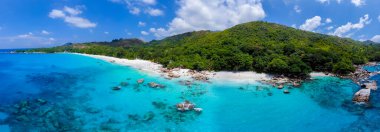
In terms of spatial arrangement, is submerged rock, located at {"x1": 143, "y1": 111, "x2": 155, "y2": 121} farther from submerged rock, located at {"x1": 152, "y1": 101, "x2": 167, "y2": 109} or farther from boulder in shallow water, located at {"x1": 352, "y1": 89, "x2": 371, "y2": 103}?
boulder in shallow water, located at {"x1": 352, "y1": 89, "x2": 371, "y2": 103}

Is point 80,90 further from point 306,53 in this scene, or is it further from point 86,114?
point 306,53

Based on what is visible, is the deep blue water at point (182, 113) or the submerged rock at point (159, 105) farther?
the submerged rock at point (159, 105)

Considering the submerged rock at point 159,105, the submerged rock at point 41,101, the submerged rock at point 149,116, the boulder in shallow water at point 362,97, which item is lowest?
the submerged rock at point 41,101

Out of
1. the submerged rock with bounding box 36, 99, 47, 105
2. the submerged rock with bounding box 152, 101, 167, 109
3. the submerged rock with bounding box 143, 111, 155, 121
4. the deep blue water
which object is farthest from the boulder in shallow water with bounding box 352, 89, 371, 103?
the submerged rock with bounding box 36, 99, 47, 105

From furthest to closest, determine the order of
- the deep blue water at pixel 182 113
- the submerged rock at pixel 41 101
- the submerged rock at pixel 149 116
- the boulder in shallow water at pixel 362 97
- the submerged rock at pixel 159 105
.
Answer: the boulder in shallow water at pixel 362 97
the submerged rock at pixel 41 101
the submerged rock at pixel 159 105
the submerged rock at pixel 149 116
the deep blue water at pixel 182 113

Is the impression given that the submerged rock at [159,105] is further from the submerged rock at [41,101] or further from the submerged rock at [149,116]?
the submerged rock at [41,101]

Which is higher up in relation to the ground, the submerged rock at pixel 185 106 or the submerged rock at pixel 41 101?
the submerged rock at pixel 185 106

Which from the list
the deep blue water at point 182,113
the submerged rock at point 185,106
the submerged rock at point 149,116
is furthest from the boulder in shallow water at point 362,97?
the submerged rock at point 149,116

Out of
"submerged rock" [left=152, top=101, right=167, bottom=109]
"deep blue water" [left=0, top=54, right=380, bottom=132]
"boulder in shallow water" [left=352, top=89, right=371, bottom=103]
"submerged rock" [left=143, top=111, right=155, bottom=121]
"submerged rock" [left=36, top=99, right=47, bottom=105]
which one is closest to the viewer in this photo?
"deep blue water" [left=0, top=54, right=380, bottom=132]

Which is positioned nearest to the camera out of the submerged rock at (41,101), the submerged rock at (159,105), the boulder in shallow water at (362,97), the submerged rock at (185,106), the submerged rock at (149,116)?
the submerged rock at (149,116)
